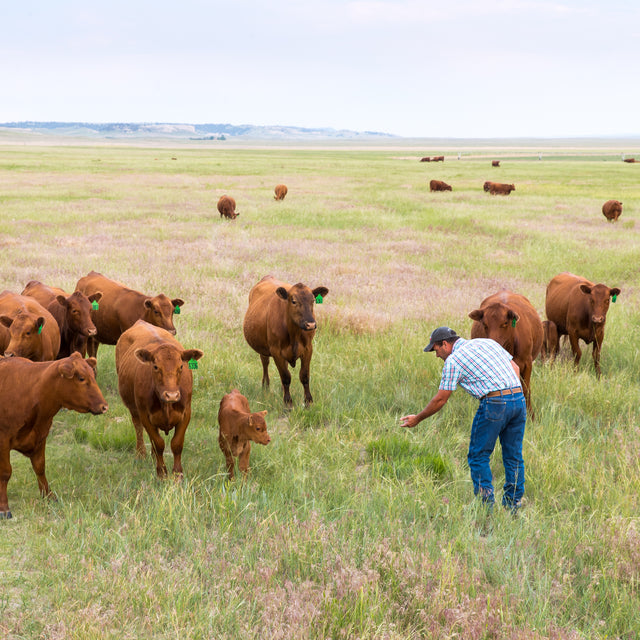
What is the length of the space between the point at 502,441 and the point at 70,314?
19.9 feet

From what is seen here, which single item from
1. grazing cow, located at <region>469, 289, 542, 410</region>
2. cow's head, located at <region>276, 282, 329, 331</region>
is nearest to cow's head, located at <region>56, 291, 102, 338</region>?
cow's head, located at <region>276, 282, 329, 331</region>

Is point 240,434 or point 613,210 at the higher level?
point 613,210

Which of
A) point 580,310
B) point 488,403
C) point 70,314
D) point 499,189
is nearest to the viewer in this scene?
point 488,403

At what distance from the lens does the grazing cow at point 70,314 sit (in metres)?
8.36

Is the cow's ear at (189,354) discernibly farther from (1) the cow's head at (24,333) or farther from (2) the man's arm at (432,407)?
(1) the cow's head at (24,333)

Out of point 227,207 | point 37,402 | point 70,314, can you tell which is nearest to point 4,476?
point 37,402

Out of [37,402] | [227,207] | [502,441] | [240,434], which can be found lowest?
[240,434]

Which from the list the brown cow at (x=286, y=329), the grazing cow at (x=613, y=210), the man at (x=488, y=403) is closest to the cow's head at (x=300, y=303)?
the brown cow at (x=286, y=329)

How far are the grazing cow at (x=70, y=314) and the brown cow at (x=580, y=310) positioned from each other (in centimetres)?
704

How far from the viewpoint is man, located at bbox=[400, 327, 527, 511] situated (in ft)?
17.0

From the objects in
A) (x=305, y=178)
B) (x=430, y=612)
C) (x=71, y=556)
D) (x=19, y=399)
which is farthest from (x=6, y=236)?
(x=305, y=178)

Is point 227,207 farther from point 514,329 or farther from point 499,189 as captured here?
point 499,189

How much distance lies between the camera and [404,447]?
6465mm

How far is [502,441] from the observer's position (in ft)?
18.0
